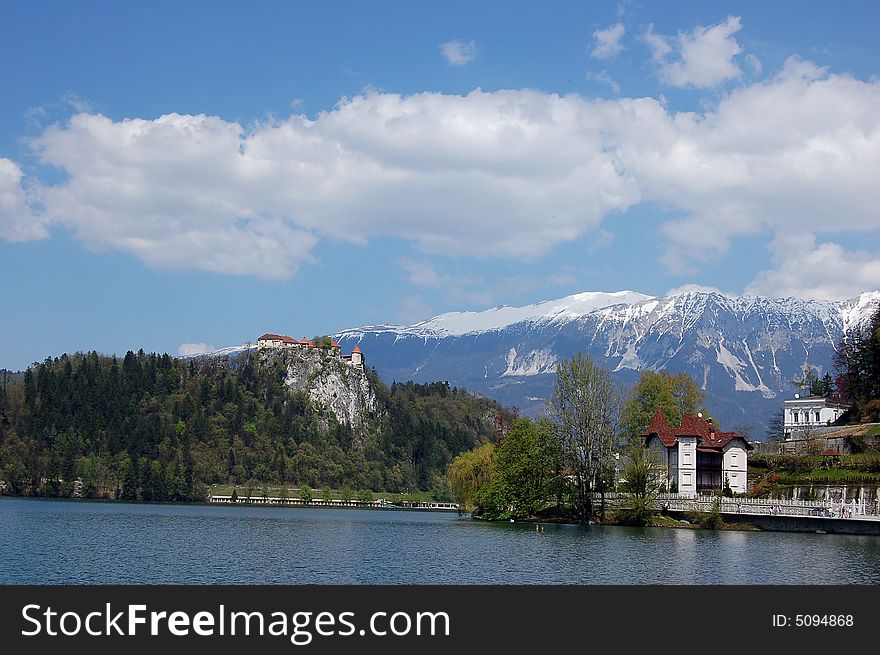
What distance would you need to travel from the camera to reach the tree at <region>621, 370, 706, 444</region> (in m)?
115

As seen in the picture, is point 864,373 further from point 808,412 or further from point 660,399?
point 808,412

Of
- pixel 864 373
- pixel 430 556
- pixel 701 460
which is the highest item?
pixel 864 373

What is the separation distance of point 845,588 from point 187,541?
43981 millimetres

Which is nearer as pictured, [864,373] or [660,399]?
[864,373]

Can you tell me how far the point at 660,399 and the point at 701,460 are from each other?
42.4 ft

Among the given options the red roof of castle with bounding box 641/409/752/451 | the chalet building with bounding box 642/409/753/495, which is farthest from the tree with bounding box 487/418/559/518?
the red roof of castle with bounding box 641/409/752/451

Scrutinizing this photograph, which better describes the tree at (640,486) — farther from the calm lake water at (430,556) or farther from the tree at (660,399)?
the tree at (660,399)

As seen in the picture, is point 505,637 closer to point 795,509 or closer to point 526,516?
point 795,509

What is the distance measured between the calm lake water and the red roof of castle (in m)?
19.1

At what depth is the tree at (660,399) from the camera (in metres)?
115

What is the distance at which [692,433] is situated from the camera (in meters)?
104

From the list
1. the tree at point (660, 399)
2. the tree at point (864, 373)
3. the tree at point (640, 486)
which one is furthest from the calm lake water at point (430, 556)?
Answer: the tree at point (660, 399)

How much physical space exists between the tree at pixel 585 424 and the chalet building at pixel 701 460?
788cm

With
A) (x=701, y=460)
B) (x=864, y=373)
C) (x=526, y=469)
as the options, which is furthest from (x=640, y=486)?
(x=864, y=373)
